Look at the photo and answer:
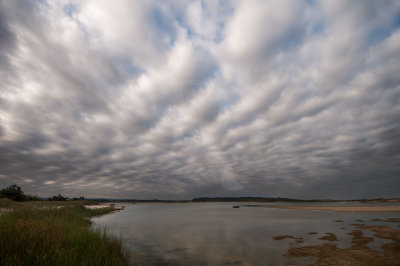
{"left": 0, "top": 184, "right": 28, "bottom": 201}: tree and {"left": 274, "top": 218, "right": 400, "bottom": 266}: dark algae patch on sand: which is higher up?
{"left": 0, "top": 184, "right": 28, "bottom": 201}: tree

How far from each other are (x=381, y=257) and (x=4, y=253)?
1837 centimetres

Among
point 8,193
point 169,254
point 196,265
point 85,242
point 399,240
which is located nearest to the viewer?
point 85,242

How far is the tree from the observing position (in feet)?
187

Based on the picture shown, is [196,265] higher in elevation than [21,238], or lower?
lower

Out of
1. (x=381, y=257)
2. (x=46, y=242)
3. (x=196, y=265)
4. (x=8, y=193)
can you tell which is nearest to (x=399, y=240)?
(x=381, y=257)

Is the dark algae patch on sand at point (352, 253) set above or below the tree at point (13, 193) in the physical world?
below

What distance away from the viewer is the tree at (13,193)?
5700cm

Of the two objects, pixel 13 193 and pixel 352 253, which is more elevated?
pixel 13 193

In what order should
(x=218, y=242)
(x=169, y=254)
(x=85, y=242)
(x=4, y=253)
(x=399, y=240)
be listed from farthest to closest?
1. (x=218, y=242)
2. (x=399, y=240)
3. (x=169, y=254)
4. (x=85, y=242)
5. (x=4, y=253)

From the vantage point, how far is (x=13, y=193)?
58.3m

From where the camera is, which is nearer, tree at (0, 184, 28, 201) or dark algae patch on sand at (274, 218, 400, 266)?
dark algae patch on sand at (274, 218, 400, 266)

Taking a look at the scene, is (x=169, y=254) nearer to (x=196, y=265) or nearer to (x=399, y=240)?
(x=196, y=265)

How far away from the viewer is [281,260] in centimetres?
1191

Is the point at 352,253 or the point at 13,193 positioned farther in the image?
the point at 13,193
